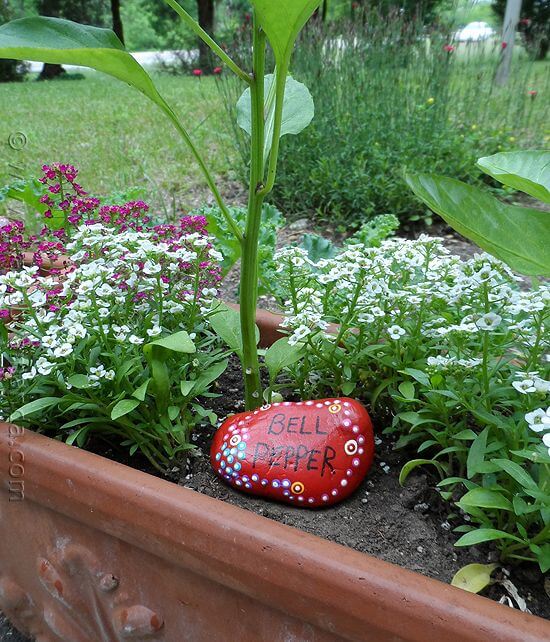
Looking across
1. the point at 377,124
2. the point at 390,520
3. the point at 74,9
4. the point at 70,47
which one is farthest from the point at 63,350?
the point at 74,9

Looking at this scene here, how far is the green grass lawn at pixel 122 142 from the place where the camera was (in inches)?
163

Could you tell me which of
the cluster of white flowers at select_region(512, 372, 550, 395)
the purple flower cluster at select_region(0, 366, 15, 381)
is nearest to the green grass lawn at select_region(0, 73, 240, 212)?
the purple flower cluster at select_region(0, 366, 15, 381)

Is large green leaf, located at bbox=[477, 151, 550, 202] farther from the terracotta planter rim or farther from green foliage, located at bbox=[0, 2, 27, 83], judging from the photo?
green foliage, located at bbox=[0, 2, 27, 83]

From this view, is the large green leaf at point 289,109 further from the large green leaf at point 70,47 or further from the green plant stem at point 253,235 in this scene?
the large green leaf at point 70,47

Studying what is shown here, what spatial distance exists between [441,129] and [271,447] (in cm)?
321

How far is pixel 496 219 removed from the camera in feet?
3.43

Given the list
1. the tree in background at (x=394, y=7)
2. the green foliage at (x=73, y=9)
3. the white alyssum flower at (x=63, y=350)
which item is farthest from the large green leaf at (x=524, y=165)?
the green foliage at (x=73, y=9)

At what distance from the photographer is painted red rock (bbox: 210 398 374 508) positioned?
1237 mm

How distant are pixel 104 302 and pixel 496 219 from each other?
0.77 metres

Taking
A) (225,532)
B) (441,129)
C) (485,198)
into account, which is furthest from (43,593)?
(441,129)

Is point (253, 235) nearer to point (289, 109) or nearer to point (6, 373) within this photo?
point (289, 109)

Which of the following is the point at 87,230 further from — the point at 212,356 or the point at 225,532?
the point at 225,532

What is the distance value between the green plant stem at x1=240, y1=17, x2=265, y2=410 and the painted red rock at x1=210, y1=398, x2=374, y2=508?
133 millimetres

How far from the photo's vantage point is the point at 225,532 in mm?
988
